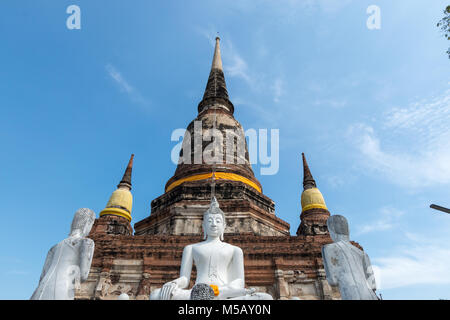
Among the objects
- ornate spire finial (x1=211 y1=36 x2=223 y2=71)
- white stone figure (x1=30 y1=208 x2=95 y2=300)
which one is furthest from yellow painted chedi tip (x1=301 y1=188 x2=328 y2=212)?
white stone figure (x1=30 y1=208 x2=95 y2=300)

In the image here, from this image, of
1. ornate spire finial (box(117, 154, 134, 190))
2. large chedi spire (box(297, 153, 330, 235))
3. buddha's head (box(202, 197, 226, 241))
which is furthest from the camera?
ornate spire finial (box(117, 154, 134, 190))

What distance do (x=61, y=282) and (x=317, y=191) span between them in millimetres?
15842

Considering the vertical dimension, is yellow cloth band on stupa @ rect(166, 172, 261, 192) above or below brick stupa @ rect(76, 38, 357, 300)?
above

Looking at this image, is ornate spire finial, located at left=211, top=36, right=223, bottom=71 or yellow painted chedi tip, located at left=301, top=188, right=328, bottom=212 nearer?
yellow painted chedi tip, located at left=301, top=188, right=328, bottom=212

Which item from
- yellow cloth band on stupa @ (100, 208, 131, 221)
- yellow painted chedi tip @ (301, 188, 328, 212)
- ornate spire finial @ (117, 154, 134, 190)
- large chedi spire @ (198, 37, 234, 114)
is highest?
large chedi spire @ (198, 37, 234, 114)

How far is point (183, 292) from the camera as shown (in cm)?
501

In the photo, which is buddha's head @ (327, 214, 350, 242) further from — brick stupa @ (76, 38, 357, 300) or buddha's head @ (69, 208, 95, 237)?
brick stupa @ (76, 38, 357, 300)

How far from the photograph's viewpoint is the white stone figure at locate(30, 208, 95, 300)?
16.7 feet

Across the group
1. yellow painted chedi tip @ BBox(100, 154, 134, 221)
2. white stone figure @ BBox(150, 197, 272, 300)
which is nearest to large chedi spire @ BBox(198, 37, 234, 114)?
yellow painted chedi tip @ BBox(100, 154, 134, 221)

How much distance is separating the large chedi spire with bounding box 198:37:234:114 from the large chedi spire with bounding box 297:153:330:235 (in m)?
7.69

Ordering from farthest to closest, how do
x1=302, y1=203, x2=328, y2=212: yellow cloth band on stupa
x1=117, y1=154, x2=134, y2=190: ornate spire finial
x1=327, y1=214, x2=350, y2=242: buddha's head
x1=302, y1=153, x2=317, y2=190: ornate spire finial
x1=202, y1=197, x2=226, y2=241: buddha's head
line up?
x1=302, y1=153, x2=317, y2=190: ornate spire finial < x1=117, y1=154, x2=134, y2=190: ornate spire finial < x1=302, y1=203, x2=328, y2=212: yellow cloth band on stupa < x1=202, y1=197, x2=226, y2=241: buddha's head < x1=327, y1=214, x2=350, y2=242: buddha's head

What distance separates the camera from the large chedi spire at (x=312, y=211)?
1662 centimetres
